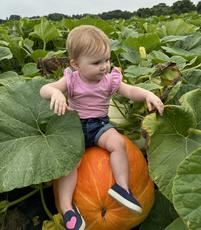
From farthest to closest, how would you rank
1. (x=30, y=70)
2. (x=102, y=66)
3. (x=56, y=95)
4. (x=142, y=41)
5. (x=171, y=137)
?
1. (x=142, y=41)
2. (x=30, y=70)
3. (x=102, y=66)
4. (x=56, y=95)
5. (x=171, y=137)

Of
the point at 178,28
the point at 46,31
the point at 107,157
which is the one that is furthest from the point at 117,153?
the point at 178,28

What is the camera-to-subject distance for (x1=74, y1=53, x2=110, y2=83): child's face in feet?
6.52

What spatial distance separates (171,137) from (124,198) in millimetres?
262

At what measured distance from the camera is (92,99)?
6.76ft

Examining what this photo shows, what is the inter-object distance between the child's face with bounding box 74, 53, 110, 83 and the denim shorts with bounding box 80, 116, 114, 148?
0.57ft

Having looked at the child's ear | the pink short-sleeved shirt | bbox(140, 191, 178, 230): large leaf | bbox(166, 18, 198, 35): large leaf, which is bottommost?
bbox(140, 191, 178, 230): large leaf

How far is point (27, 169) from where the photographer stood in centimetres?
177

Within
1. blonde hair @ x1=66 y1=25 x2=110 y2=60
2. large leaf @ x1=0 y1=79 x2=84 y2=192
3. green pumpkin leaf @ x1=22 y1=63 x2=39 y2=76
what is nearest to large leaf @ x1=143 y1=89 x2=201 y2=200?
large leaf @ x1=0 y1=79 x2=84 y2=192

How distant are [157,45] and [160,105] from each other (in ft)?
4.74

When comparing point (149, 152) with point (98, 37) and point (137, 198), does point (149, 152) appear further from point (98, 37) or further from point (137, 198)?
point (98, 37)

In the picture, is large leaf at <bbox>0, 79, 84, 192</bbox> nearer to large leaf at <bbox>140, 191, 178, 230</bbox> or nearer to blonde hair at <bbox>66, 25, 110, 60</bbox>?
blonde hair at <bbox>66, 25, 110, 60</bbox>

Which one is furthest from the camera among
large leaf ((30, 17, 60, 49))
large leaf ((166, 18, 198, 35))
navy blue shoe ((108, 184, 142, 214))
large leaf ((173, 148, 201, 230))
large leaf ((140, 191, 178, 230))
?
large leaf ((166, 18, 198, 35))

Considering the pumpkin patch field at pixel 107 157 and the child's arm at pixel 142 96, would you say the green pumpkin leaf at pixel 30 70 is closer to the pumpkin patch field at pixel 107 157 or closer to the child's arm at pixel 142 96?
the pumpkin patch field at pixel 107 157

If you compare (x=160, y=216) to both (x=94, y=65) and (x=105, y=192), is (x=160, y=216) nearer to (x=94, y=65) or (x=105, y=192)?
(x=105, y=192)
